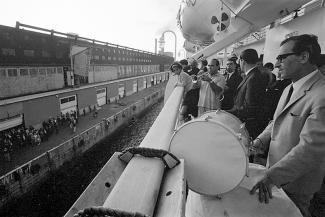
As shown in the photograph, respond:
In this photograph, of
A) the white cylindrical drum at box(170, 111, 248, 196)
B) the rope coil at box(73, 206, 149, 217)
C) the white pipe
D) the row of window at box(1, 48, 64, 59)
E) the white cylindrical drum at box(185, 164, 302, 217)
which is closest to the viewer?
the rope coil at box(73, 206, 149, 217)

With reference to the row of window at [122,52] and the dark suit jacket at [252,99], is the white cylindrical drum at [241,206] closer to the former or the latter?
the dark suit jacket at [252,99]

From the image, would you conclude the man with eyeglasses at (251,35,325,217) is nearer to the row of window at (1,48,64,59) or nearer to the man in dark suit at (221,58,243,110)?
the man in dark suit at (221,58,243,110)

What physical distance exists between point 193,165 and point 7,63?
16312 mm

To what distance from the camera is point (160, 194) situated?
115 cm

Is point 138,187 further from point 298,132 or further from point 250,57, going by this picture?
point 250,57

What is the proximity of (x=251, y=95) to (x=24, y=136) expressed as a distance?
53.1 feet

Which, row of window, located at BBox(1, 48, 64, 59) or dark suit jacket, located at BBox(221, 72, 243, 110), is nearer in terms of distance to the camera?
dark suit jacket, located at BBox(221, 72, 243, 110)

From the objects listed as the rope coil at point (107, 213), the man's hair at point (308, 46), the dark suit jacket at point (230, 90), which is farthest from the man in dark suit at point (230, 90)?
the rope coil at point (107, 213)

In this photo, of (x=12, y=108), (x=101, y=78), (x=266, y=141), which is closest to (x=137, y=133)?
(x=101, y=78)

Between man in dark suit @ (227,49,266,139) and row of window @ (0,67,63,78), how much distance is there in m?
15.3

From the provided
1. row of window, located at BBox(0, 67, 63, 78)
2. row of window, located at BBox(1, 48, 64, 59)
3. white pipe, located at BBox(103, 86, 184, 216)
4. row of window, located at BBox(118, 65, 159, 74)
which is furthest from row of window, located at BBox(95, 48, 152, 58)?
white pipe, located at BBox(103, 86, 184, 216)

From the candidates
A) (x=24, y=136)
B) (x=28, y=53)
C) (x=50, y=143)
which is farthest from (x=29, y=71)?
(x=50, y=143)

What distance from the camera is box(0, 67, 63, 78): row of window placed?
550 inches

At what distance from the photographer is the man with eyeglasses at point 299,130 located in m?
1.59
